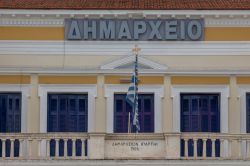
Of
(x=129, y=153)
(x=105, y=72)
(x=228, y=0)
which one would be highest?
(x=228, y=0)

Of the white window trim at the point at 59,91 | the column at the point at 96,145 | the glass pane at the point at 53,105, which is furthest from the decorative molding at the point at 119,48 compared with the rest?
the column at the point at 96,145

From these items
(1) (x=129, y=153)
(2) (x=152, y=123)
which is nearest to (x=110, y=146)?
(1) (x=129, y=153)

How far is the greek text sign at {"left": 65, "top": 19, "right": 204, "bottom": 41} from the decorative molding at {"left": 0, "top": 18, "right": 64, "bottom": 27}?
30 centimetres

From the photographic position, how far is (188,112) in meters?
38.1

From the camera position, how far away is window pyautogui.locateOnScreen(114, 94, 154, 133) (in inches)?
1495

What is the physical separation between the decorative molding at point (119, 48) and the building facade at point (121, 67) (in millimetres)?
33

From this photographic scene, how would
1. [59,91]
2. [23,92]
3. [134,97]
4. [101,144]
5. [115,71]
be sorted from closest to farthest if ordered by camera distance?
[101,144]
[134,97]
[115,71]
[59,91]
[23,92]

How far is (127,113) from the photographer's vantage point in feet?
125

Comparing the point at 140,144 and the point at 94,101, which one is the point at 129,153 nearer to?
the point at 140,144

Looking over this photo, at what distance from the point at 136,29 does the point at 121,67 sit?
1.35 metres

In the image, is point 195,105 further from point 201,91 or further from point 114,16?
point 114,16

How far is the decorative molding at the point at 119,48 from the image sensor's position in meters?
A: 38.0

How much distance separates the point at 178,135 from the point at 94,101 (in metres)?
5.15

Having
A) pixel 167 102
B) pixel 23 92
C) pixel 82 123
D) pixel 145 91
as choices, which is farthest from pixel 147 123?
pixel 23 92
